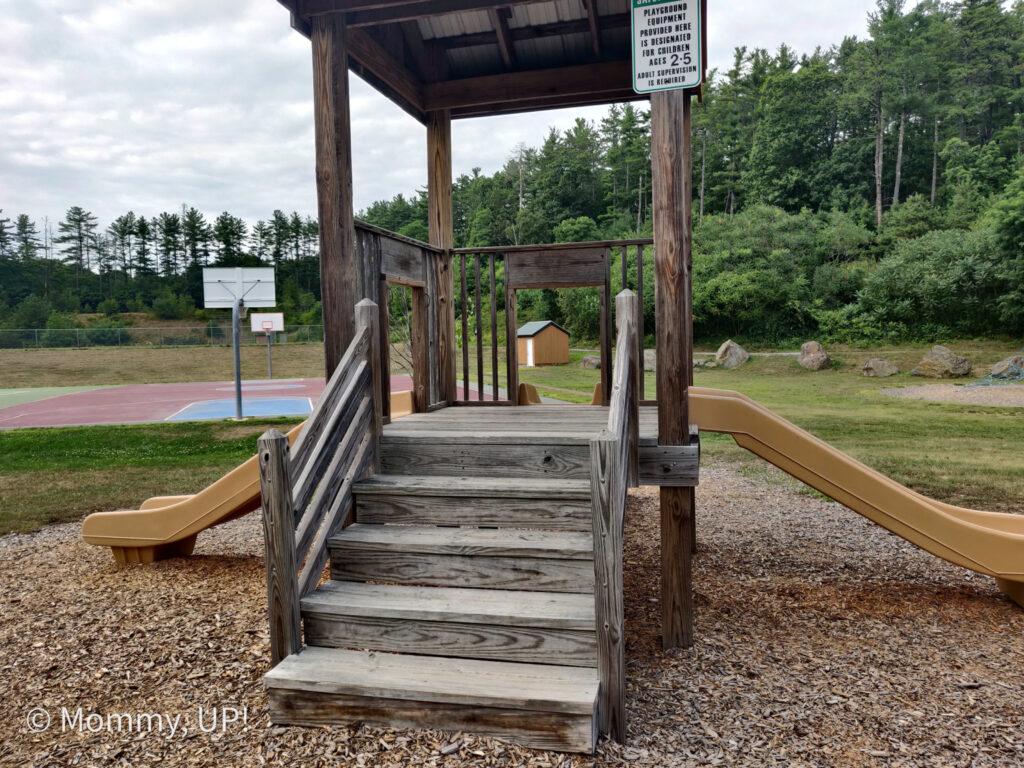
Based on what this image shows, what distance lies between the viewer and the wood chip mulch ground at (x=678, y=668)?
2.82 meters

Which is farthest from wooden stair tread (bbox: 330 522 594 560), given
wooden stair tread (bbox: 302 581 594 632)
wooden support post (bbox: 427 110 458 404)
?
wooden support post (bbox: 427 110 458 404)

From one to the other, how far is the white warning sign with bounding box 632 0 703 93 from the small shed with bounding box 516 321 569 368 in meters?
20.2

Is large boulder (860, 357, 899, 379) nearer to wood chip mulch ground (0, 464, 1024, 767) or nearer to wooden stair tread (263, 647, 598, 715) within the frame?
wood chip mulch ground (0, 464, 1024, 767)

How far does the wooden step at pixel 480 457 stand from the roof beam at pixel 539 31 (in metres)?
3.98

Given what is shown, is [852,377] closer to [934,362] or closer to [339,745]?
[934,362]

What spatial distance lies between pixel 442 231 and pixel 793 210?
38646mm

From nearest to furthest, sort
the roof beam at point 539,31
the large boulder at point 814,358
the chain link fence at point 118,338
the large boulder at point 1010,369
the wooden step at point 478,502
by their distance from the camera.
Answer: the wooden step at point 478,502
the roof beam at point 539,31
the large boulder at point 1010,369
the large boulder at point 814,358
the chain link fence at point 118,338

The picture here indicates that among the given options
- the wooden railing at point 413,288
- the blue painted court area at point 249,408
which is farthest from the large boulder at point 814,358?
the wooden railing at point 413,288

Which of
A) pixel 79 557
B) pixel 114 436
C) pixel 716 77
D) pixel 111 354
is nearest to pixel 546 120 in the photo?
pixel 716 77

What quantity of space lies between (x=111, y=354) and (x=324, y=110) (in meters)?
36.0

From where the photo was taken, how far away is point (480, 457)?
4.02m

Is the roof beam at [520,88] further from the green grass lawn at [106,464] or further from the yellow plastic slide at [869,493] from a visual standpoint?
the green grass lawn at [106,464]

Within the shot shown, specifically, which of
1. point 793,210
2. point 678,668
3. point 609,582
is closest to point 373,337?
point 609,582

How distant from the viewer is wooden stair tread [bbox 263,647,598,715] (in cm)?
262
